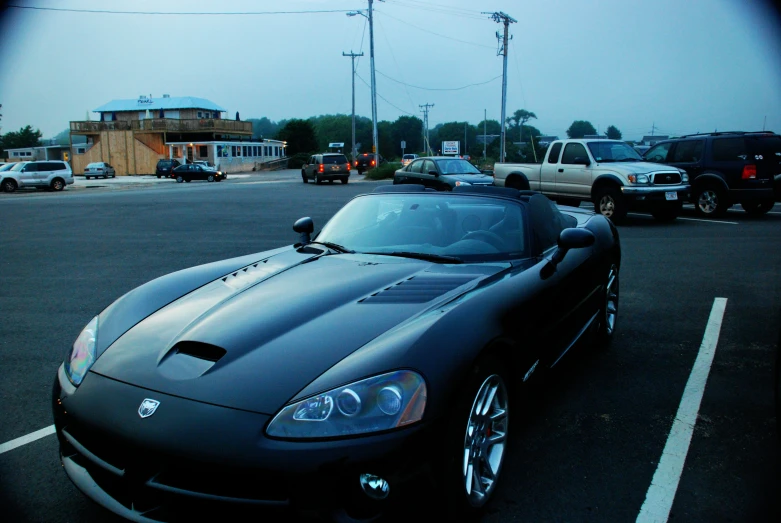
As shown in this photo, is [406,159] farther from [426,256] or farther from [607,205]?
[426,256]

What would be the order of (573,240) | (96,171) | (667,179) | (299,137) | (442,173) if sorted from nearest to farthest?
(573,240)
(667,179)
(442,173)
(96,171)
(299,137)

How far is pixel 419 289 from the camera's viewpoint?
308cm

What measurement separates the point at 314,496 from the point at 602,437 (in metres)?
1.97

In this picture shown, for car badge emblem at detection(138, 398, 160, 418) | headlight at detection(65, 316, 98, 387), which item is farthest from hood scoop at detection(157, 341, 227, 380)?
headlight at detection(65, 316, 98, 387)

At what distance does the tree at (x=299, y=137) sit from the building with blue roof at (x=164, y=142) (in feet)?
42.3

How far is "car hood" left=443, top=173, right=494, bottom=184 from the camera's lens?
19114 millimetres

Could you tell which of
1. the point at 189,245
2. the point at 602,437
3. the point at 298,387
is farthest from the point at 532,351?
the point at 189,245

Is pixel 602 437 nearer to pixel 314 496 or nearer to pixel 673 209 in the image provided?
pixel 314 496

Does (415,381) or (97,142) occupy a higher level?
(97,142)

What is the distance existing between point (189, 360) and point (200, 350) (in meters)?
0.08

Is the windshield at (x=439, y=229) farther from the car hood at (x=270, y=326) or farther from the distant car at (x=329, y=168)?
the distant car at (x=329, y=168)

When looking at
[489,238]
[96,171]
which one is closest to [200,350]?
[489,238]

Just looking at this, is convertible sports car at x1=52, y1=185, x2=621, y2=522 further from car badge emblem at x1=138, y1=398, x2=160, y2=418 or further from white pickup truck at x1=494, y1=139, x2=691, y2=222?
white pickup truck at x1=494, y1=139, x2=691, y2=222

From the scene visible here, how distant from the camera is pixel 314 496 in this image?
2023mm
